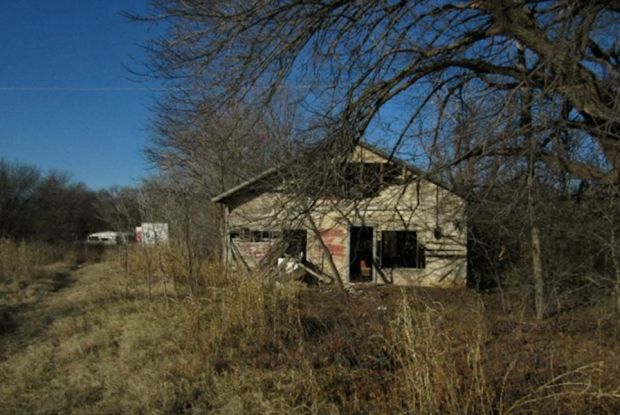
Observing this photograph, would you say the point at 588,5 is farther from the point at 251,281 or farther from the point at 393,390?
the point at 251,281

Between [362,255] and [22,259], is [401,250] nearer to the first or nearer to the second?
[362,255]

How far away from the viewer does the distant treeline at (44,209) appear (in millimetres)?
27750

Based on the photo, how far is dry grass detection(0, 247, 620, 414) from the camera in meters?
3.95

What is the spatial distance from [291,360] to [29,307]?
8.26m

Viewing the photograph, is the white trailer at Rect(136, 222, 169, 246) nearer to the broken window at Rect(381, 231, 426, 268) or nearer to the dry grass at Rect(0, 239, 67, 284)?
the dry grass at Rect(0, 239, 67, 284)

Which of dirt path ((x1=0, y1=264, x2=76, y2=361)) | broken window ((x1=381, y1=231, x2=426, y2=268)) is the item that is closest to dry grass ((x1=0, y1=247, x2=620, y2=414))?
dirt path ((x1=0, y1=264, x2=76, y2=361))

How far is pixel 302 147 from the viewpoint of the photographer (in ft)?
18.2

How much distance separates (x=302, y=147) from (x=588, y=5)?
3199 mm

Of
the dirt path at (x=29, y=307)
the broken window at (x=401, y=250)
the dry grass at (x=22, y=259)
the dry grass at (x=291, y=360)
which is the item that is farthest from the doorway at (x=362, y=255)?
the dry grass at (x=22, y=259)

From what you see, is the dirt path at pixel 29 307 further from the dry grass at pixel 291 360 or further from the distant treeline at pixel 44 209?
the distant treeline at pixel 44 209

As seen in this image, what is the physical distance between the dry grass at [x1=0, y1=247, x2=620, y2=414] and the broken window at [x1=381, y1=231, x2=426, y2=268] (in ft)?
21.6

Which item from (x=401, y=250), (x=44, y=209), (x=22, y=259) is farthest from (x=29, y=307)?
(x=44, y=209)

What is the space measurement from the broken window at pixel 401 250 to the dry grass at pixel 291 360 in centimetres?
660

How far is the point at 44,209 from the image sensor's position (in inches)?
1236
